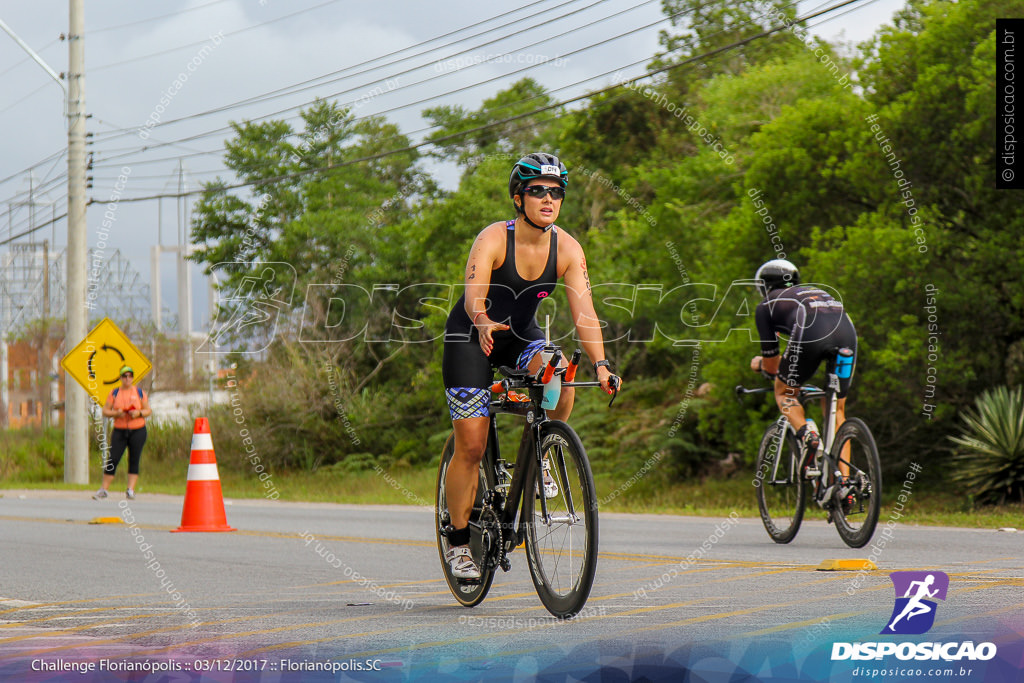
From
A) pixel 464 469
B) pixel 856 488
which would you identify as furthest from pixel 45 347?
pixel 464 469

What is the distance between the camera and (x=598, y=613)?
19.6ft

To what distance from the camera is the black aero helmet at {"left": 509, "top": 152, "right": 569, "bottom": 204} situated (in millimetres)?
5762

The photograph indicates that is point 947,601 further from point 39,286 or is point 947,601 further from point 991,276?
point 39,286

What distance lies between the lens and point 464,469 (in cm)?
607

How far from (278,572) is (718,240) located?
11709 millimetres

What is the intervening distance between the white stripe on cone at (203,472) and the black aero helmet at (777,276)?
581 cm

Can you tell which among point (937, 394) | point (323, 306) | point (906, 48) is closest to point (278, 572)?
point (937, 394)

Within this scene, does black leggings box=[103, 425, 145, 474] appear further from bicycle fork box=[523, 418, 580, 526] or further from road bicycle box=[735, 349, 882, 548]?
bicycle fork box=[523, 418, 580, 526]

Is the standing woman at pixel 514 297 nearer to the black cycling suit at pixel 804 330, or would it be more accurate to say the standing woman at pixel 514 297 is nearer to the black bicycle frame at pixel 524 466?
the black bicycle frame at pixel 524 466

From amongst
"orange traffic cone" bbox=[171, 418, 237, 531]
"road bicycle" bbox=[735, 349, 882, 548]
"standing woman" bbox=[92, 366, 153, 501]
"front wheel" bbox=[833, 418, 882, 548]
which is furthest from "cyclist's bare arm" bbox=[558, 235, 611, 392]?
"standing woman" bbox=[92, 366, 153, 501]

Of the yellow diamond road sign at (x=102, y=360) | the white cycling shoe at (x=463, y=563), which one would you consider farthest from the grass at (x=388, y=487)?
the white cycling shoe at (x=463, y=563)

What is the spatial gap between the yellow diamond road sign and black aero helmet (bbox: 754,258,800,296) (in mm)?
16583

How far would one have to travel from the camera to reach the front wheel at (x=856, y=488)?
8820 mm

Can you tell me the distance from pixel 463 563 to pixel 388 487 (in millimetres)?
21592
